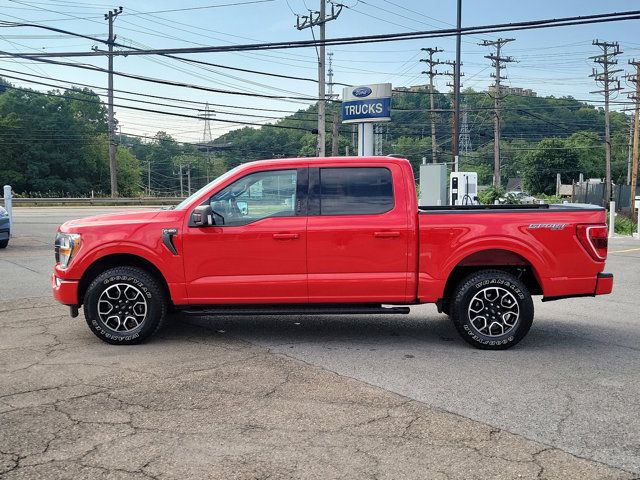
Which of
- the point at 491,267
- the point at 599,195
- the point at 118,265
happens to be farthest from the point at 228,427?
the point at 599,195

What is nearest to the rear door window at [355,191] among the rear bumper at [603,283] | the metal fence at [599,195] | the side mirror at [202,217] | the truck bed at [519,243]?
the truck bed at [519,243]

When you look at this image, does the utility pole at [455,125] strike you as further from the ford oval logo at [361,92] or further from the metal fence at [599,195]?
the metal fence at [599,195]

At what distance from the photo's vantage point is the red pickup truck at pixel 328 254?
6.00 m

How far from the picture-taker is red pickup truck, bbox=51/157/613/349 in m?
6.00

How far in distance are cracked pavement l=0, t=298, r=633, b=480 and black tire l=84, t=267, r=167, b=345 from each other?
0.97 ft

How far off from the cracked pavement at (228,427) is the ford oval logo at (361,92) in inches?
765

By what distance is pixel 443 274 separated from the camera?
6.05 meters

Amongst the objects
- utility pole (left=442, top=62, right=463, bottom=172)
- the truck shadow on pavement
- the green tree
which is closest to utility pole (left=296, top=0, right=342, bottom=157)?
utility pole (left=442, top=62, right=463, bottom=172)

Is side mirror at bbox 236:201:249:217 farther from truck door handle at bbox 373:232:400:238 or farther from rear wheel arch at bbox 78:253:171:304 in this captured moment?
truck door handle at bbox 373:232:400:238

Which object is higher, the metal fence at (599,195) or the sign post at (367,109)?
the sign post at (367,109)

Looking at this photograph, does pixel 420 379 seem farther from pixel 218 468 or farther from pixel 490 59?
pixel 490 59

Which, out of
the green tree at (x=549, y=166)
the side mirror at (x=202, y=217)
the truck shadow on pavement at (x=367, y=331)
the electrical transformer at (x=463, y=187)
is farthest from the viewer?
the green tree at (x=549, y=166)

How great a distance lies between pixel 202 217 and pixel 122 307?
1240 mm

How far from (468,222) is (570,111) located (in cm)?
6918
